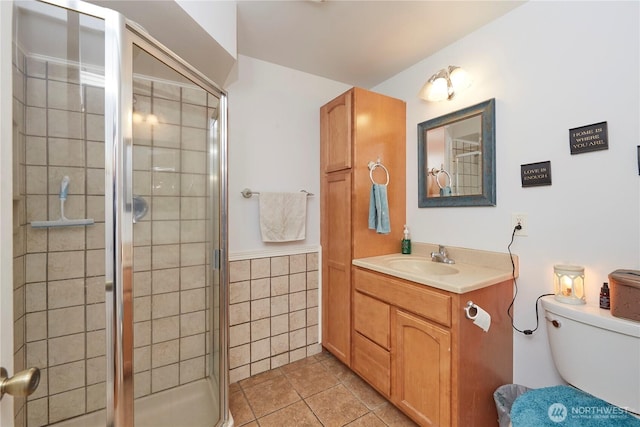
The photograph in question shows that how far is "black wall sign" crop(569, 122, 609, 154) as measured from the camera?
112cm

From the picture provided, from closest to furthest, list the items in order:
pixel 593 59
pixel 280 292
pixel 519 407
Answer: pixel 519 407 < pixel 593 59 < pixel 280 292

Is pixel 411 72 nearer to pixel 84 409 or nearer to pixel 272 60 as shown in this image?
pixel 272 60

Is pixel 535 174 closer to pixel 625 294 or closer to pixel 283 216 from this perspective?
pixel 625 294

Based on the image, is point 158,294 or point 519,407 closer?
point 519,407

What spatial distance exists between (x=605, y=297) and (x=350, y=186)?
1.31m

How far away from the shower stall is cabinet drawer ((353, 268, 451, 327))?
0.85 m

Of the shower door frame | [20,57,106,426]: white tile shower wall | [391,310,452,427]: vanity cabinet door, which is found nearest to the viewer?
the shower door frame

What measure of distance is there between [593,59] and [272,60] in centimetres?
179

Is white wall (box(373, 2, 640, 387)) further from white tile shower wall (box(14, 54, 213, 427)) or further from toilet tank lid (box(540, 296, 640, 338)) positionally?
white tile shower wall (box(14, 54, 213, 427))

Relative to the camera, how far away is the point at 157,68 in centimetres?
110

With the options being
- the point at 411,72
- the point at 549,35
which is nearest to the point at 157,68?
the point at 411,72

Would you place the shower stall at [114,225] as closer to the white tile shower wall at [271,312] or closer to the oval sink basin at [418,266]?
the white tile shower wall at [271,312]

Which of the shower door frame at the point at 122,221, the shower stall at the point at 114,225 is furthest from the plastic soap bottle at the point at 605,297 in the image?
the shower door frame at the point at 122,221

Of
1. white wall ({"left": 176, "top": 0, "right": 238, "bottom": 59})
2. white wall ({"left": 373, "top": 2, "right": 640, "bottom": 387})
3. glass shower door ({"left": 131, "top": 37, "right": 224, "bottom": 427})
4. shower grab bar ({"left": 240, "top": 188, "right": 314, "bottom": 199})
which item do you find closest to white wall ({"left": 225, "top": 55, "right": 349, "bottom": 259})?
shower grab bar ({"left": 240, "top": 188, "right": 314, "bottom": 199})
